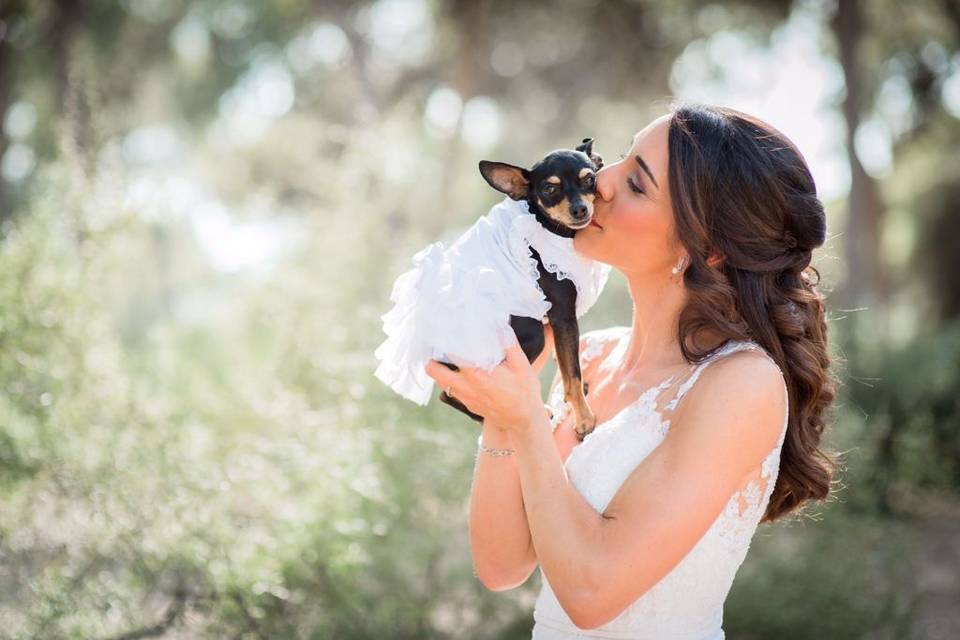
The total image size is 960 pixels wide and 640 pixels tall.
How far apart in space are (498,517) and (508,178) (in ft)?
3.08

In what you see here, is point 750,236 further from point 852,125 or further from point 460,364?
point 852,125

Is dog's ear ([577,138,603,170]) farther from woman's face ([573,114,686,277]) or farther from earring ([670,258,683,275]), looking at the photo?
earring ([670,258,683,275])

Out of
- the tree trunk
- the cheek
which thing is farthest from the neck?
the tree trunk

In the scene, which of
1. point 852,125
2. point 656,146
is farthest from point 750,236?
point 852,125

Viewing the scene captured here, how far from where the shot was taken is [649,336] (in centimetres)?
213

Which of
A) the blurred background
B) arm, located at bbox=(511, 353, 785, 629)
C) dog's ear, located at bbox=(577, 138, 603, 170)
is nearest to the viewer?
arm, located at bbox=(511, 353, 785, 629)

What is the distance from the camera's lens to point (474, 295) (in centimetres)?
196

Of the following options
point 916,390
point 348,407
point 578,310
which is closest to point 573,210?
point 578,310

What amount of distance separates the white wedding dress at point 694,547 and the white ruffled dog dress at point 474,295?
0.32 meters

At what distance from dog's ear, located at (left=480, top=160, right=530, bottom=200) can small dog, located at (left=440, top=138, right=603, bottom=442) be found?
0.01 metres

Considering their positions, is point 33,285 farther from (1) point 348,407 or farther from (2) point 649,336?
(2) point 649,336

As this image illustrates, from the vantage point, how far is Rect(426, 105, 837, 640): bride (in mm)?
1702

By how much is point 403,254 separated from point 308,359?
104cm

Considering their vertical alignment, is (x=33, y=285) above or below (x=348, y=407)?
above
